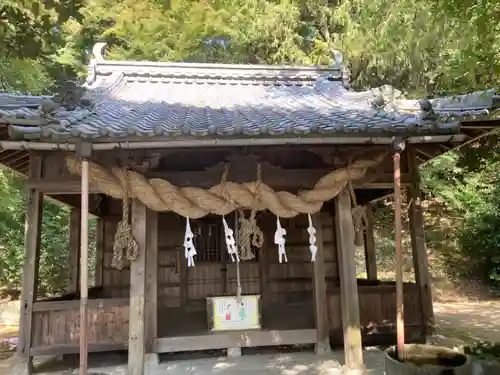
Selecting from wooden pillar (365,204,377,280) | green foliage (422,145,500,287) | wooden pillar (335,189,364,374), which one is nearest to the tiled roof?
wooden pillar (335,189,364,374)

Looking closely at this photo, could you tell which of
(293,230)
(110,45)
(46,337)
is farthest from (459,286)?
(110,45)

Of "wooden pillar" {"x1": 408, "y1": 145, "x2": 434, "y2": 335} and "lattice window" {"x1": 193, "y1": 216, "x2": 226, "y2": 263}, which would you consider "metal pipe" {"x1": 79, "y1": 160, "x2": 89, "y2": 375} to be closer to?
"lattice window" {"x1": 193, "y1": 216, "x2": 226, "y2": 263}

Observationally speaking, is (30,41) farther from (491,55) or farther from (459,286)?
(459,286)

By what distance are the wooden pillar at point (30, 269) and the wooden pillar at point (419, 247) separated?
5500mm

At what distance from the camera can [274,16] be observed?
525 inches

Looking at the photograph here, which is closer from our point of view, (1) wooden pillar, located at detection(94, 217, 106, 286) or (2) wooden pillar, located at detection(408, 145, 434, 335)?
(2) wooden pillar, located at detection(408, 145, 434, 335)

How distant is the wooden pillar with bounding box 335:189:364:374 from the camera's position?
17.8ft

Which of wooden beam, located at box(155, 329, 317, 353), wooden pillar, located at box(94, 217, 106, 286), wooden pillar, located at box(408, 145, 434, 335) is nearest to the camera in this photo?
wooden beam, located at box(155, 329, 317, 353)

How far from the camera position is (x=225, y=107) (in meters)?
6.89

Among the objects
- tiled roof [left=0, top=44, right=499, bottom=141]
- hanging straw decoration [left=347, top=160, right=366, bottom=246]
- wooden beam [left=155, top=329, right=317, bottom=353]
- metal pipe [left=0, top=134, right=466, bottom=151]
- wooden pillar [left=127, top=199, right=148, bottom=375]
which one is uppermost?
tiled roof [left=0, top=44, right=499, bottom=141]

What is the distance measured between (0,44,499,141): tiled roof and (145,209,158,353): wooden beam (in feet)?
4.86

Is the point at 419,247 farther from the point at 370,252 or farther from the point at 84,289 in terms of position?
the point at 84,289

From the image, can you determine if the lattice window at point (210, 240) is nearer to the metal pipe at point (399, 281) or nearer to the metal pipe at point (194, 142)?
the metal pipe at point (194, 142)

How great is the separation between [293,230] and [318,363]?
3.62m
